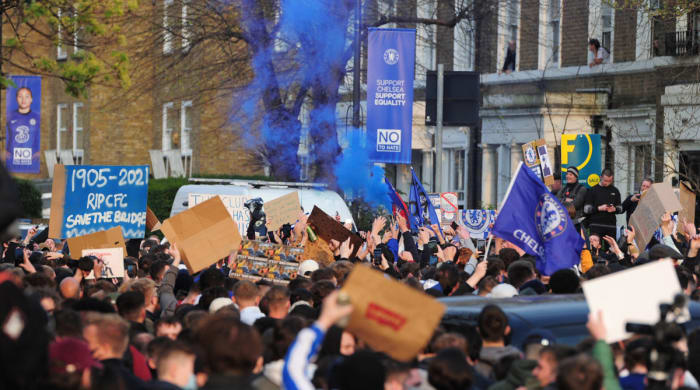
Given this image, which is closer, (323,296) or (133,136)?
(323,296)

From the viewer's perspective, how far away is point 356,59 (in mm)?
22547

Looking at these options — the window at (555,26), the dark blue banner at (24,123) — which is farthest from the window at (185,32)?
the window at (555,26)

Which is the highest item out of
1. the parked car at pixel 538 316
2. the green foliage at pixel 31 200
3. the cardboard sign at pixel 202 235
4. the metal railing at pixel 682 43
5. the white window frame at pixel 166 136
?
the metal railing at pixel 682 43

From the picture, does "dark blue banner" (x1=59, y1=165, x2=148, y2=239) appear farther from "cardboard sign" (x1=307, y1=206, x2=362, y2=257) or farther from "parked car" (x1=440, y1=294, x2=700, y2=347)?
"parked car" (x1=440, y1=294, x2=700, y2=347)

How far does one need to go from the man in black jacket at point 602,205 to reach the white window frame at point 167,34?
15.9m

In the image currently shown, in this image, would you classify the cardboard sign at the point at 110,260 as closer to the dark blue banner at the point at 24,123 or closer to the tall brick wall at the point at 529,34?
the dark blue banner at the point at 24,123

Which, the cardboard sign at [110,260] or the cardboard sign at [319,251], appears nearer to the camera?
the cardboard sign at [110,260]

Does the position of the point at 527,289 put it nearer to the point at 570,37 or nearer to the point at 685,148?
the point at 685,148

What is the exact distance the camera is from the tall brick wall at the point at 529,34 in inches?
1282

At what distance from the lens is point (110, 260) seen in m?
11.8

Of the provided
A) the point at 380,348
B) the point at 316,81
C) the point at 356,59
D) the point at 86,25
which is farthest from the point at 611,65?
the point at 380,348

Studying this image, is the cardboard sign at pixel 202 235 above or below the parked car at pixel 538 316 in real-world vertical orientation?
above

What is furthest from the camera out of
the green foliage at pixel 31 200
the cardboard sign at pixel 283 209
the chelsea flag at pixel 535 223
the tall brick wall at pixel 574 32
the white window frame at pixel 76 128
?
the white window frame at pixel 76 128

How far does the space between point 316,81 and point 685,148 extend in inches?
315
